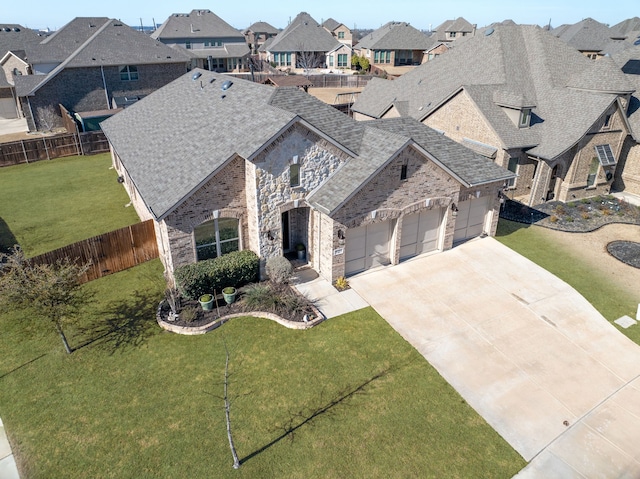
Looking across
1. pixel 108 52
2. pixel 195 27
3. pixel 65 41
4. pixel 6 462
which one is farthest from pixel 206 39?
pixel 6 462

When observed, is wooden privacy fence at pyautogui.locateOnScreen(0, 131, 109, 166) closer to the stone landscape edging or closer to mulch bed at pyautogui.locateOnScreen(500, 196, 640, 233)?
the stone landscape edging

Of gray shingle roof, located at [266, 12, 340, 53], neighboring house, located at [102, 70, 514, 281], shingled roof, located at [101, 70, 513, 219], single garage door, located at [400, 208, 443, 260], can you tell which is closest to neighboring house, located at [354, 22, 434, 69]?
gray shingle roof, located at [266, 12, 340, 53]

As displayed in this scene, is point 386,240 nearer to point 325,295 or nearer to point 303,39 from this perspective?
point 325,295

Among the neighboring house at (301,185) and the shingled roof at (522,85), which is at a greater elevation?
the shingled roof at (522,85)

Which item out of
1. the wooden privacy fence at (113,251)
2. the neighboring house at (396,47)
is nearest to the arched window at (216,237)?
the wooden privacy fence at (113,251)

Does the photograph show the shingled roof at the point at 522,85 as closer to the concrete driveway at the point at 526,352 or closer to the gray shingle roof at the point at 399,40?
the concrete driveway at the point at 526,352

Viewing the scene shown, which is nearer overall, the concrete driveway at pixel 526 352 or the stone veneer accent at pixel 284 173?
the concrete driveway at pixel 526 352
